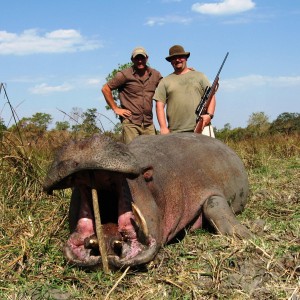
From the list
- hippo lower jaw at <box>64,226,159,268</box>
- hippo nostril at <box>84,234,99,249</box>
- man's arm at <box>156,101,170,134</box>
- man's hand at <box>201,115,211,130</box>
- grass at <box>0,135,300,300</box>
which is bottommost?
grass at <box>0,135,300,300</box>

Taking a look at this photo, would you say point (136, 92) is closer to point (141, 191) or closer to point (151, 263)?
point (141, 191)

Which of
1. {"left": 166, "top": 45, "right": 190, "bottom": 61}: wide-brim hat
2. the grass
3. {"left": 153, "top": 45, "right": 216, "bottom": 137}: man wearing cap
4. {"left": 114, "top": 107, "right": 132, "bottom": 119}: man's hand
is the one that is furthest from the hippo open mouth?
{"left": 114, "top": 107, "right": 132, "bottom": 119}: man's hand

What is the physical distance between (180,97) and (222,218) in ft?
10.1

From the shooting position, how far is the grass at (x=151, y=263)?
9.05 feet

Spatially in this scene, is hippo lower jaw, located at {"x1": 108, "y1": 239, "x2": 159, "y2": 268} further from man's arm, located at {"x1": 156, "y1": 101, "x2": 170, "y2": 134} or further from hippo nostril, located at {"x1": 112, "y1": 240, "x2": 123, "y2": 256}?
man's arm, located at {"x1": 156, "y1": 101, "x2": 170, "y2": 134}

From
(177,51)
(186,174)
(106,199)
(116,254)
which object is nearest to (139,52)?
(177,51)

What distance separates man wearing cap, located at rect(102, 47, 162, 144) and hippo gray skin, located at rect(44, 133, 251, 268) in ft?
8.31

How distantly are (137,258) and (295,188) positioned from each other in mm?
3258

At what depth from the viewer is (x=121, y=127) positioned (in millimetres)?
6992

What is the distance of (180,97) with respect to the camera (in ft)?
22.0

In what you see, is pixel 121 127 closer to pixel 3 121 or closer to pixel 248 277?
pixel 3 121

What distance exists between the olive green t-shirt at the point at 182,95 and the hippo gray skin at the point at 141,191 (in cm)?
204

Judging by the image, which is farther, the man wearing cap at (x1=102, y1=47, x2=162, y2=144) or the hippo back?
the man wearing cap at (x1=102, y1=47, x2=162, y2=144)

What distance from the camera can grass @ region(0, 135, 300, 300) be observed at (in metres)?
2.76
